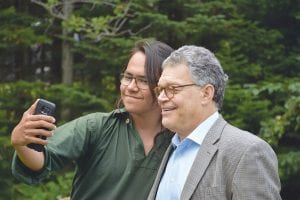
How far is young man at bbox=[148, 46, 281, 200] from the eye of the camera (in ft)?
7.00

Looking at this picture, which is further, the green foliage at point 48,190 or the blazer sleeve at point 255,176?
the green foliage at point 48,190

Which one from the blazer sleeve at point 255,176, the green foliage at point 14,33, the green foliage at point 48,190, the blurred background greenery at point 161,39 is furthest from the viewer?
the green foliage at point 14,33

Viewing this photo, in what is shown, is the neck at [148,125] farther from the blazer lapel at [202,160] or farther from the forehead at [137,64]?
the blazer lapel at [202,160]

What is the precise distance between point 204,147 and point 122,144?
0.58m

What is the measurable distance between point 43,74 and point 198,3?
272cm

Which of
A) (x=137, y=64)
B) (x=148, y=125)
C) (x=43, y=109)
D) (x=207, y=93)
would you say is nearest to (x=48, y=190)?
(x=148, y=125)

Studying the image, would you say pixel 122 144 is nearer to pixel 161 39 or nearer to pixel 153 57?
pixel 153 57

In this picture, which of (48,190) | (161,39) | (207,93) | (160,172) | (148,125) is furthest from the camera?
(161,39)

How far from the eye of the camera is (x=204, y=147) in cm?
228

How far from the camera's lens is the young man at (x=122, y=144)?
2.66 metres

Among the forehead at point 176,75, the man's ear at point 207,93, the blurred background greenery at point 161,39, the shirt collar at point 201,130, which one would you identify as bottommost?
the blurred background greenery at point 161,39

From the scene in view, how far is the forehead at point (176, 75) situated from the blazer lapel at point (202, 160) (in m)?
0.23

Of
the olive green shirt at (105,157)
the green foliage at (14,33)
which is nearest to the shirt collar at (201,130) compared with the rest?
the olive green shirt at (105,157)

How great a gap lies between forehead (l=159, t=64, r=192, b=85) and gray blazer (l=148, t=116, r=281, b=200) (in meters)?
0.26
